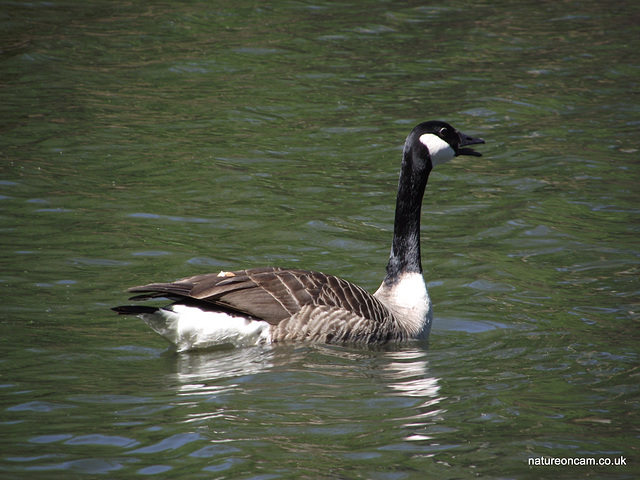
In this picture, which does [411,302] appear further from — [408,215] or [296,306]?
[296,306]

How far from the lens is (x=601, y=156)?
12703 millimetres

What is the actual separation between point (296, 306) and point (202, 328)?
866 mm

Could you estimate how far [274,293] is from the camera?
7.51m

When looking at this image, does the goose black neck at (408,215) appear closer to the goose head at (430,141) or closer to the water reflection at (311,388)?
the goose head at (430,141)

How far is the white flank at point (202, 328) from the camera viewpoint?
7.14 m

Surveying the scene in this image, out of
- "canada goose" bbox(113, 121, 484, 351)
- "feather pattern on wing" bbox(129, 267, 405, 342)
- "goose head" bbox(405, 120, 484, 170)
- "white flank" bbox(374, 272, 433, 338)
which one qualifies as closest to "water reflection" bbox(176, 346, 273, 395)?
"canada goose" bbox(113, 121, 484, 351)

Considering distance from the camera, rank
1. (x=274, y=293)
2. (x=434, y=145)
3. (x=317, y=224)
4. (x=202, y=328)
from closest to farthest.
→ (x=202, y=328)
(x=274, y=293)
(x=434, y=145)
(x=317, y=224)

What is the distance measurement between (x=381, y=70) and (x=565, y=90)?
3496 millimetres

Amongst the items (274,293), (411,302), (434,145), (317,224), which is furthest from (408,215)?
(317,224)

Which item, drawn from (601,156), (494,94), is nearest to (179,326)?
(601,156)

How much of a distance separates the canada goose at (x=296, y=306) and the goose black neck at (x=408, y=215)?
1 cm

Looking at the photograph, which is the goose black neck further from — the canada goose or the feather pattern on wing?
the feather pattern on wing

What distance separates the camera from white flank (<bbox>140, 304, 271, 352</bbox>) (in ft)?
23.4

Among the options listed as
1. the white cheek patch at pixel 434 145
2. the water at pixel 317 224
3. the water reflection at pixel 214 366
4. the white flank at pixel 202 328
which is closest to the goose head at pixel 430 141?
the white cheek patch at pixel 434 145
